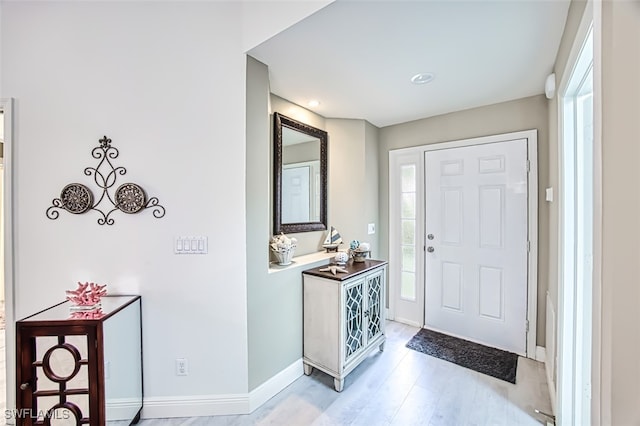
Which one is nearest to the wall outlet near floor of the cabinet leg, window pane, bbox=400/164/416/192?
window pane, bbox=400/164/416/192

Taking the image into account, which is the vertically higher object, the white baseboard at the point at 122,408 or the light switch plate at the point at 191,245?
the light switch plate at the point at 191,245

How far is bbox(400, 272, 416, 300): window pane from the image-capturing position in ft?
10.2

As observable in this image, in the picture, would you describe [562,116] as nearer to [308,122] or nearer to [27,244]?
[308,122]

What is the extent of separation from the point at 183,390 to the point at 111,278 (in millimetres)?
842

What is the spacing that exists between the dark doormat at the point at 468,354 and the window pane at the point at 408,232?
951mm

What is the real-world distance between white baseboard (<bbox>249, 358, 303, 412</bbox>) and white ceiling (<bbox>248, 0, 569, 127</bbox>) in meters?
2.18

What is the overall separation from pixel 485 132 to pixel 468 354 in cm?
202

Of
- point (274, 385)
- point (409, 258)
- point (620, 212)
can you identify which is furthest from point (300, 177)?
point (620, 212)

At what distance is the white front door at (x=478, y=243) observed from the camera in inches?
98.2

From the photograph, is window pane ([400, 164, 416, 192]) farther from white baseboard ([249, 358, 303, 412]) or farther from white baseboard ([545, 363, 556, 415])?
white baseboard ([249, 358, 303, 412])

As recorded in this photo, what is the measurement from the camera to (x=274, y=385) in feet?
6.59

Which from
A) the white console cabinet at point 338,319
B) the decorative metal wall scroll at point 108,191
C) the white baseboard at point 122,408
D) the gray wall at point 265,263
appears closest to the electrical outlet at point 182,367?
the white baseboard at point 122,408

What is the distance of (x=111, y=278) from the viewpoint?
175 centimetres

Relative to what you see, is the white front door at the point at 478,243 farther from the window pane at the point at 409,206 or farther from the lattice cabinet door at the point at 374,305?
the lattice cabinet door at the point at 374,305
